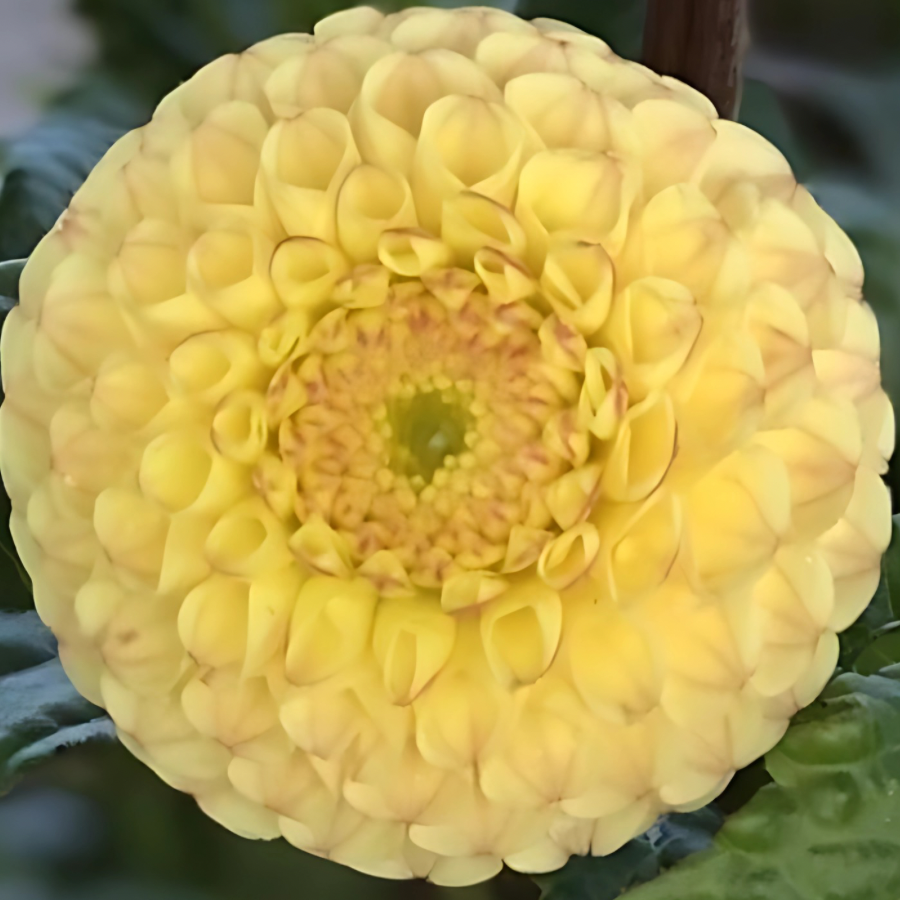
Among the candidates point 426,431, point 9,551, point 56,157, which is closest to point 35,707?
point 9,551

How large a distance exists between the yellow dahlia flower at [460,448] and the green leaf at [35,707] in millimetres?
90

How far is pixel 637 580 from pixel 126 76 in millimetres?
494

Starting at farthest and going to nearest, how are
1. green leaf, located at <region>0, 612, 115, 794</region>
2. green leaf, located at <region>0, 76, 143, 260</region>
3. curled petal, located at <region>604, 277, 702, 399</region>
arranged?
green leaf, located at <region>0, 76, 143, 260</region> < green leaf, located at <region>0, 612, 115, 794</region> < curled petal, located at <region>604, 277, 702, 399</region>

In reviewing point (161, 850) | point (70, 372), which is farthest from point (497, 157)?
point (161, 850)

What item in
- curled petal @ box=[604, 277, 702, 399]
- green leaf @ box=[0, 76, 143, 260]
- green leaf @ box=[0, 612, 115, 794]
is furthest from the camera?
green leaf @ box=[0, 76, 143, 260]

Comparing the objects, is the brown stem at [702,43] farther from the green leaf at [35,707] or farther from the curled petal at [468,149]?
the green leaf at [35,707]

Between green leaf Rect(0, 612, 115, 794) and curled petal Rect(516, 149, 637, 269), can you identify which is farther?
green leaf Rect(0, 612, 115, 794)

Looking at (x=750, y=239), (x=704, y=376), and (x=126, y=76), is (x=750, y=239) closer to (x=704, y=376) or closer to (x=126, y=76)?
(x=704, y=376)

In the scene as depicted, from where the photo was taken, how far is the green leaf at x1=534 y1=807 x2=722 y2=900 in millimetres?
343

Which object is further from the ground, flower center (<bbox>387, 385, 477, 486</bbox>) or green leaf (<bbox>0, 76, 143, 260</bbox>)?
flower center (<bbox>387, 385, 477, 486</bbox>)

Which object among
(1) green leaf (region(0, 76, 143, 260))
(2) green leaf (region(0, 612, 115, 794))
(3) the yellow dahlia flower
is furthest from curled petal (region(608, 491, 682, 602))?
(1) green leaf (region(0, 76, 143, 260))

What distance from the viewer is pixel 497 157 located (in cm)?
27

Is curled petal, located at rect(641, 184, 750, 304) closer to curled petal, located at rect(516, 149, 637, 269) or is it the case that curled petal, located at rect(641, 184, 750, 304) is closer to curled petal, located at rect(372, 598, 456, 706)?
curled petal, located at rect(516, 149, 637, 269)

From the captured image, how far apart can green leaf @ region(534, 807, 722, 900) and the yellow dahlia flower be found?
1.9 inches
